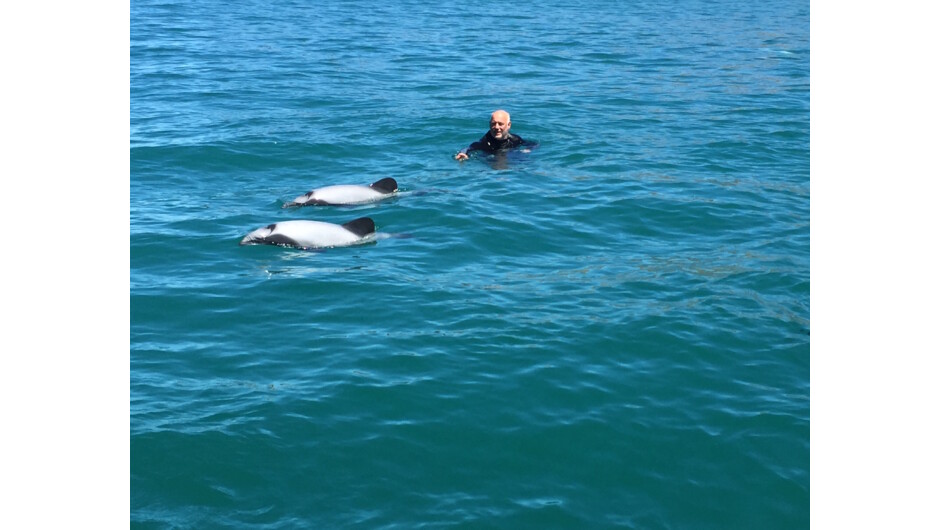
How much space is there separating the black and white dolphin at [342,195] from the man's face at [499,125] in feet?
9.55

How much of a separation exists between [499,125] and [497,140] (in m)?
0.50

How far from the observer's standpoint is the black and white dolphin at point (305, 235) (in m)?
13.7

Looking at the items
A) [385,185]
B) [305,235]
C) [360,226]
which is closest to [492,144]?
[385,185]

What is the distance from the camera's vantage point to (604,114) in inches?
869

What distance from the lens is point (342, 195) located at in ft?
51.1

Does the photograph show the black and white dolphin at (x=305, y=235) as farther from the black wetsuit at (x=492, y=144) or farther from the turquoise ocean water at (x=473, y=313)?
the black wetsuit at (x=492, y=144)

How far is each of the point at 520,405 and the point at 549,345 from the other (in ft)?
4.49

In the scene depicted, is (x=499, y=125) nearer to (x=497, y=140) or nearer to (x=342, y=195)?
(x=497, y=140)

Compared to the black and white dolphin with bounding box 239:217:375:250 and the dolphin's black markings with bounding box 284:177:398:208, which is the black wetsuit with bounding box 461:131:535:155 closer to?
the dolphin's black markings with bounding box 284:177:398:208

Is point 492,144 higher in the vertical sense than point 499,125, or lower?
lower

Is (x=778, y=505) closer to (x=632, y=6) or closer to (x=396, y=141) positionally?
(x=396, y=141)

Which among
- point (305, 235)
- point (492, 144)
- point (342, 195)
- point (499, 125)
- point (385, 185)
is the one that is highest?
point (499, 125)

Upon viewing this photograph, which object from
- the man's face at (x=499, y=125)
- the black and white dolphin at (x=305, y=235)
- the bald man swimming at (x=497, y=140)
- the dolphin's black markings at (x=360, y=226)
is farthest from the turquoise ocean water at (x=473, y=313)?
the man's face at (x=499, y=125)

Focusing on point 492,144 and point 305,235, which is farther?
point 492,144
